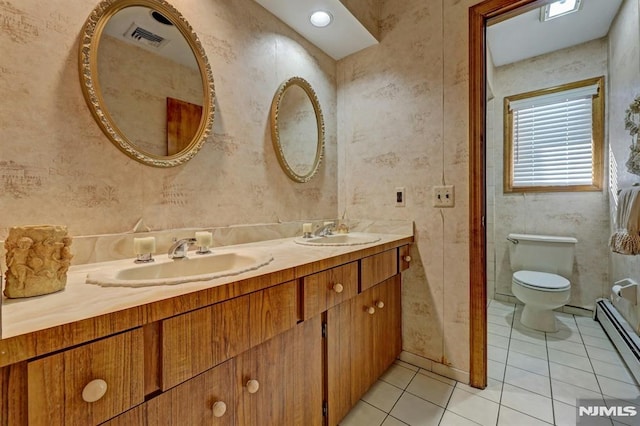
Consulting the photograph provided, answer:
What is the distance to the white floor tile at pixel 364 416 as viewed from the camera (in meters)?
1.23

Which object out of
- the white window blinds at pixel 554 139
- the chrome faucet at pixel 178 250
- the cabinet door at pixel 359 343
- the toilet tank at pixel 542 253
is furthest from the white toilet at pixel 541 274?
the chrome faucet at pixel 178 250

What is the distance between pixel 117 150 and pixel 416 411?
1763 millimetres

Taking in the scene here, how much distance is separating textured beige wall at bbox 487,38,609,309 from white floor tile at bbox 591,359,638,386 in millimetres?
925

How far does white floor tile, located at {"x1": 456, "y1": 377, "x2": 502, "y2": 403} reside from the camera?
140cm

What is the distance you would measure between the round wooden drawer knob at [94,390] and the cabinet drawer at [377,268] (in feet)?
3.08

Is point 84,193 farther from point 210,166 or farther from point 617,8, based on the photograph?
point 617,8

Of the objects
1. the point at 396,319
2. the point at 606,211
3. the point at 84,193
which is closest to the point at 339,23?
the point at 84,193

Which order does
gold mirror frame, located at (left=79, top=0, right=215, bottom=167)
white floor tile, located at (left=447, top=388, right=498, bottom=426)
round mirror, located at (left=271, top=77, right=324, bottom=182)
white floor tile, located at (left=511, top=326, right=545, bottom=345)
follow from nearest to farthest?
gold mirror frame, located at (left=79, top=0, right=215, bottom=167) < white floor tile, located at (left=447, top=388, right=498, bottom=426) < round mirror, located at (left=271, top=77, right=324, bottom=182) < white floor tile, located at (left=511, top=326, right=545, bottom=345)

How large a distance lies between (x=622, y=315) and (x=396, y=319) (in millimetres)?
1722

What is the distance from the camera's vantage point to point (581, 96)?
2.37 metres

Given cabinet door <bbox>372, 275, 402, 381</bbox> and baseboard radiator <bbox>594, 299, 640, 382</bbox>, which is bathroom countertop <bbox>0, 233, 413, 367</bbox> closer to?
cabinet door <bbox>372, 275, 402, 381</bbox>

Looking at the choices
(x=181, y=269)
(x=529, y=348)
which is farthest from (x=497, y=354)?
(x=181, y=269)

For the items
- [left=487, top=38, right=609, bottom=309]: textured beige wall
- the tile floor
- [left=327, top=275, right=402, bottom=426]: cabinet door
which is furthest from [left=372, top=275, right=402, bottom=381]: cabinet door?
[left=487, top=38, right=609, bottom=309]: textured beige wall

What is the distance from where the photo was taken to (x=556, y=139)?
98.9 inches
